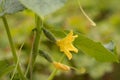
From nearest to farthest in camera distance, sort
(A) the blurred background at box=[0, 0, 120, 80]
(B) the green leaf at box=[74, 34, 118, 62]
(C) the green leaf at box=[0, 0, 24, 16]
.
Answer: (C) the green leaf at box=[0, 0, 24, 16], (B) the green leaf at box=[74, 34, 118, 62], (A) the blurred background at box=[0, 0, 120, 80]

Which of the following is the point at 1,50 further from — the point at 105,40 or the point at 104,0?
the point at 104,0

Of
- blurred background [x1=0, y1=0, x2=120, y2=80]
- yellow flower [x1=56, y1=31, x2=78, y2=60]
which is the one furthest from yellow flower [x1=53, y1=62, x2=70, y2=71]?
blurred background [x1=0, y1=0, x2=120, y2=80]

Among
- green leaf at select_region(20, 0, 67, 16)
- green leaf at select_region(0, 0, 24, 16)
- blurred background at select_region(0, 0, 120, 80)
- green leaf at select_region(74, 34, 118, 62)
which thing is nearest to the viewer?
green leaf at select_region(20, 0, 67, 16)

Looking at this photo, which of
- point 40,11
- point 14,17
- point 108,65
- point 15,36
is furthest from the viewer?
point 14,17

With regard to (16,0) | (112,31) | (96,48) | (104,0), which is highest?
(16,0)

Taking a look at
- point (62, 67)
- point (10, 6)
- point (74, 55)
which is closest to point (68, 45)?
point (62, 67)

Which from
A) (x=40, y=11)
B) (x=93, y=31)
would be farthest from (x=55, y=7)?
(x=93, y=31)

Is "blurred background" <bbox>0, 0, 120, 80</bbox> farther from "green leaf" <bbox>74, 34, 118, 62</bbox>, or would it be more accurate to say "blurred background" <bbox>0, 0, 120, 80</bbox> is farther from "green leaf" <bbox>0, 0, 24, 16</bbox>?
"green leaf" <bbox>0, 0, 24, 16</bbox>

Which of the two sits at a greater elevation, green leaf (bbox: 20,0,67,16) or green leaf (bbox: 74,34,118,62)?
green leaf (bbox: 20,0,67,16)
